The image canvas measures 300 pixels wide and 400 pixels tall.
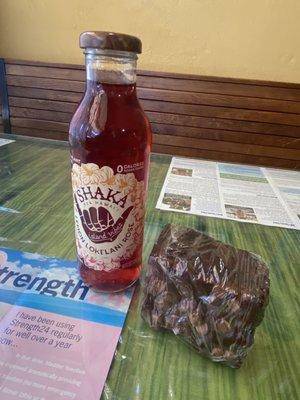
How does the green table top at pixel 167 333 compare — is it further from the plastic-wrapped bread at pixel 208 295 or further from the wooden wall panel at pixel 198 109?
the wooden wall panel at pixel 198 109

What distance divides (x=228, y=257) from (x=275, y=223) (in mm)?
311

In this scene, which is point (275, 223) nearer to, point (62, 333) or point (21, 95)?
point (62, 333)

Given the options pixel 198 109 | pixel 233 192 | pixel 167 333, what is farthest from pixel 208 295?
pixel 198 109

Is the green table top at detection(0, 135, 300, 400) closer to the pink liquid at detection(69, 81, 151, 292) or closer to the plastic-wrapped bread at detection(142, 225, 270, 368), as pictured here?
the plastic-wrapped bread at detection(142, 225, 270, 368)

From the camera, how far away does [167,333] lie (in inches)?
12.2

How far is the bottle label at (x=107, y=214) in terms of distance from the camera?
301mm

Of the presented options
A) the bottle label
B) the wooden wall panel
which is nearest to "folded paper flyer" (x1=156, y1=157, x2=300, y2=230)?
the bottle label

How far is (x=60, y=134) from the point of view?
140 centimetres

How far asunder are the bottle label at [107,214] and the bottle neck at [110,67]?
0.09 meters

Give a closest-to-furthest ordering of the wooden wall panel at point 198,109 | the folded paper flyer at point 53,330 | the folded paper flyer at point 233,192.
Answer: the folded paper flyer at point 53,330 < the folded paper flyer at point 233,192 < the wooden wall panel at point 198,109

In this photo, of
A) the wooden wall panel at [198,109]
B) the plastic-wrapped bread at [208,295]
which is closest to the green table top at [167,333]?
the plastic-wrapped bread at [208,295]

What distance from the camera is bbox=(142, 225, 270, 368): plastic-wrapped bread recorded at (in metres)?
0.27

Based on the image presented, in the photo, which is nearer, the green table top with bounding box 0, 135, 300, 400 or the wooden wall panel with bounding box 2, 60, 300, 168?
the green table top with bounding box 0, 135, 300, 400

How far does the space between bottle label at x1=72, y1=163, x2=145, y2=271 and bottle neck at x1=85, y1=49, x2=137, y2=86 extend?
0.09 meters
